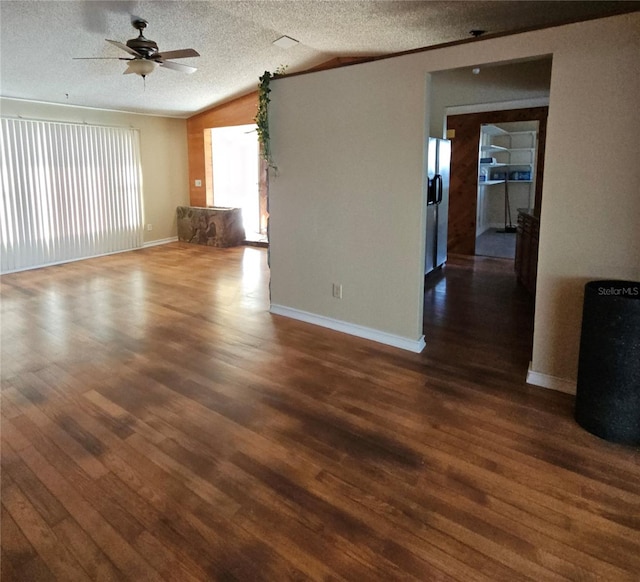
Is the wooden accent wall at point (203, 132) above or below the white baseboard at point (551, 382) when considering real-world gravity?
above

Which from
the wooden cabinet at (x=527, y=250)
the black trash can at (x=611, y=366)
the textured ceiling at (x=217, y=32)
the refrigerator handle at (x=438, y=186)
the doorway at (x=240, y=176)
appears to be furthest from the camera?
the doorway at (x=240, y=176)

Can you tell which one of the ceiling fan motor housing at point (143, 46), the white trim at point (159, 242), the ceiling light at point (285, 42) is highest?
the ceiling light at point (285, 42)

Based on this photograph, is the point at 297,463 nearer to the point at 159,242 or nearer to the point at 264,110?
the point at 264,110

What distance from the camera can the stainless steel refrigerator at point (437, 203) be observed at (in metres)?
5.39

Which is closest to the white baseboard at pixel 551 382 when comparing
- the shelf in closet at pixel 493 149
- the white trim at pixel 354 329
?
the white trim at pixel 354 329

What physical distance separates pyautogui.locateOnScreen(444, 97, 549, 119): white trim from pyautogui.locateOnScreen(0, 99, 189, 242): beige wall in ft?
16.4

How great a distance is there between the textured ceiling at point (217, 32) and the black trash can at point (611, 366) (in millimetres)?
1564

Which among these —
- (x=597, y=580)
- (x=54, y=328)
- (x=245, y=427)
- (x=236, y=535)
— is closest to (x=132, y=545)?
(x=236, y=535)

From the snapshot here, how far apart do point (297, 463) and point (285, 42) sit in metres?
4.93

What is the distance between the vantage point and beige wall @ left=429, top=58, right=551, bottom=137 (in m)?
5.34

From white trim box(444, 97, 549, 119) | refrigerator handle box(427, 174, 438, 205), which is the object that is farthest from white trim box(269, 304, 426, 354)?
white trim box(444, 97, 549, 119)

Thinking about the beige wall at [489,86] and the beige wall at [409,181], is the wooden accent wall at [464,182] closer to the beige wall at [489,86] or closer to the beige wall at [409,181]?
the beige wall at [489,86]

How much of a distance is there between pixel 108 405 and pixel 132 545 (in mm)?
1222

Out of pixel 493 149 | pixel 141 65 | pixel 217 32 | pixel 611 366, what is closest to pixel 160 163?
pixel 217 32
